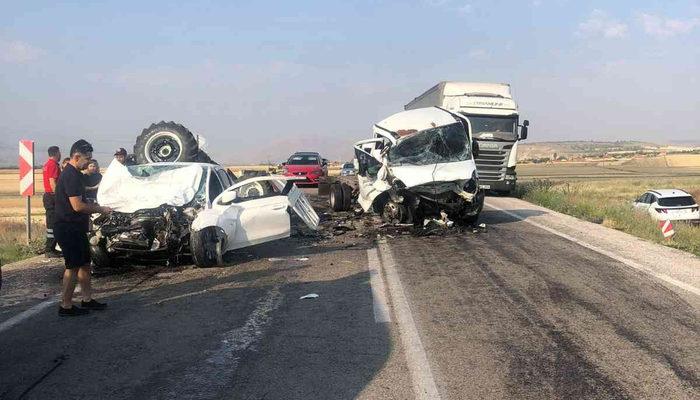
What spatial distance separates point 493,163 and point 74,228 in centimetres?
1758

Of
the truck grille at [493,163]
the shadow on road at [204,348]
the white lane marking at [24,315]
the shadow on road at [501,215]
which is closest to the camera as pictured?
the shadow on road at [204,348]

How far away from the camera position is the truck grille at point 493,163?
71.8 ft

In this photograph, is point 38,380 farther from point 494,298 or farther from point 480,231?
point 480,231

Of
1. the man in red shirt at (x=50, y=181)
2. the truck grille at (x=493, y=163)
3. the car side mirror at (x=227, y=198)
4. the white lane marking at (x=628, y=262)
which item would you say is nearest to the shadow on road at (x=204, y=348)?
Result: the car side mirror at (x=227, y=198)

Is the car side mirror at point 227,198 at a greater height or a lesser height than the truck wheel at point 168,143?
lesser

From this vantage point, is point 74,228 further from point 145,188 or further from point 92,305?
point 145,188

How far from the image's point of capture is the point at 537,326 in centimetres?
583

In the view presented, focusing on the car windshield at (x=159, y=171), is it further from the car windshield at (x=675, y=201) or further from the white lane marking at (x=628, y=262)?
the car windshield at (x=675, y=201)

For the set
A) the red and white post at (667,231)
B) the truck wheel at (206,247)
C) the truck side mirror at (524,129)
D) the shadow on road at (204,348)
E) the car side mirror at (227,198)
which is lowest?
the shadow on road at (204,348)

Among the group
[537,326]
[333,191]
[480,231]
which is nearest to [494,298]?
[537,326]

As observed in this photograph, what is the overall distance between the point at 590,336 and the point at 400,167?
757cm

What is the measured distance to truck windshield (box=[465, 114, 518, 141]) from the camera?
21641 mm

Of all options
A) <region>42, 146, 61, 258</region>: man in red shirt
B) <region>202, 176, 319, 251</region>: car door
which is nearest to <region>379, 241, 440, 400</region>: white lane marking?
<region>202, 176, 319, 251</region>: car door

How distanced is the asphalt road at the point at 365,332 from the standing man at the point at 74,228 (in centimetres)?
26
